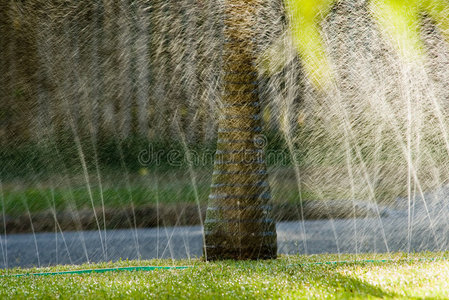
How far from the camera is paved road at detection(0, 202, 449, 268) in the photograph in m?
9.89

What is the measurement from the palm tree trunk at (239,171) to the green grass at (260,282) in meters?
0.35

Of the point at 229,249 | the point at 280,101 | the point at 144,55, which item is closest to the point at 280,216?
the point at 280,101

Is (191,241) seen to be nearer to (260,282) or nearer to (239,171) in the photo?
(239,171)

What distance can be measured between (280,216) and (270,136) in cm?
460

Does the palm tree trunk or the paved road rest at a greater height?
the palm tree trunk

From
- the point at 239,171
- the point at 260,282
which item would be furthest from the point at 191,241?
the point at 260,282

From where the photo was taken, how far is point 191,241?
11.0 metres

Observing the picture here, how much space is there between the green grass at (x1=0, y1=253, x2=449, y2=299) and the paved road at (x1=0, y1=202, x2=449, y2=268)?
266 cm

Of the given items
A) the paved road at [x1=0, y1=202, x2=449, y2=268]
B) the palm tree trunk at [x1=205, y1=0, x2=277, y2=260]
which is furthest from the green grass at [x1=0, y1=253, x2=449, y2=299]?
the paved road at [x1=0, y1=202, x2=449, y2=268]

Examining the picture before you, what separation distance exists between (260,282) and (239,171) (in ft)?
6.44

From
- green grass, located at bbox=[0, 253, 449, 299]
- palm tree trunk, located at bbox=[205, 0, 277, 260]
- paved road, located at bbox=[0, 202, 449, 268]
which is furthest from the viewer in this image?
paved road, located at bbox=[0, 202, 449, 268]

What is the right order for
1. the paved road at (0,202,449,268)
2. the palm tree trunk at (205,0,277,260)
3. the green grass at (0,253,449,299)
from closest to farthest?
the green grass at (0,253,449,299) < the palm tree trunk at (205,0,277,260) < the paved road at (0,202,449,268)

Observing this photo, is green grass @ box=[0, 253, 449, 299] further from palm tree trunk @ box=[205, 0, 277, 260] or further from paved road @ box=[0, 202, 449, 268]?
paved road @ box=[0, 202, 449, 268]

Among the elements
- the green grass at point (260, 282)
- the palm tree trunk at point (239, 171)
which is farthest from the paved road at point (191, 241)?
the green grass at point (260, 282)
